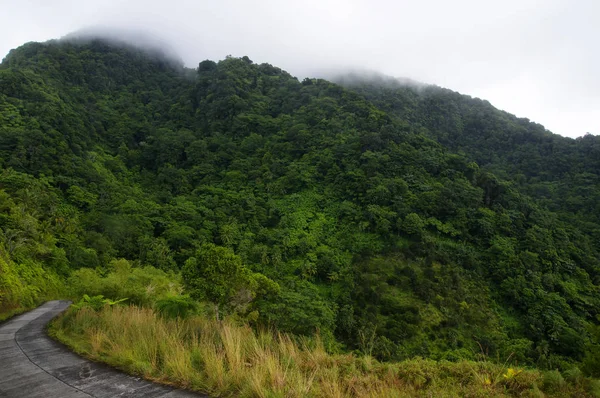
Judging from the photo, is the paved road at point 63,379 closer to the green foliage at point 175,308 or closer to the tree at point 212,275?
the green foliage at point 175,308

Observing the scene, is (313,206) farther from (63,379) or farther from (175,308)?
(63,379)

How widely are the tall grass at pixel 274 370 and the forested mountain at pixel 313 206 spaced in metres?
6.83

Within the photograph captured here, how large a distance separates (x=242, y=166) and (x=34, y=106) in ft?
119

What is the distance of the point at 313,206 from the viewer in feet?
194

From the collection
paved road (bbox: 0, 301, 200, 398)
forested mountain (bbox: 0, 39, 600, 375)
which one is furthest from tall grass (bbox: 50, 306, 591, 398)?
forested mountain (bbox: 0, 39, 600, 375)

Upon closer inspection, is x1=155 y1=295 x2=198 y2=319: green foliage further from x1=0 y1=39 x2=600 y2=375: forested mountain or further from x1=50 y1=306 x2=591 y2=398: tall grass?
x1=0 y1=39 x2=600 y2=375: forested mountain

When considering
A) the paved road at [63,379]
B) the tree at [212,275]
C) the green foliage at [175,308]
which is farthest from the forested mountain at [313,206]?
the paved road at [63,379]

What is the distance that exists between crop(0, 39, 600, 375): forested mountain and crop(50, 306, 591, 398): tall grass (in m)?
6.83

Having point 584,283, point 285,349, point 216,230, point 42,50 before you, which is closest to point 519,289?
point 584,283

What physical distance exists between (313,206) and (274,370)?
181 feet

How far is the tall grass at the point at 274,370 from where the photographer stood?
3.89 m

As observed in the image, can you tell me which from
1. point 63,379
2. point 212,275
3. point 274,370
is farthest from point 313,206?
point 274,370

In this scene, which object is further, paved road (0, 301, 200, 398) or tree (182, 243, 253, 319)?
tree (182, 243, 253, 319)

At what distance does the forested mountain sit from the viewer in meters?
35.5
